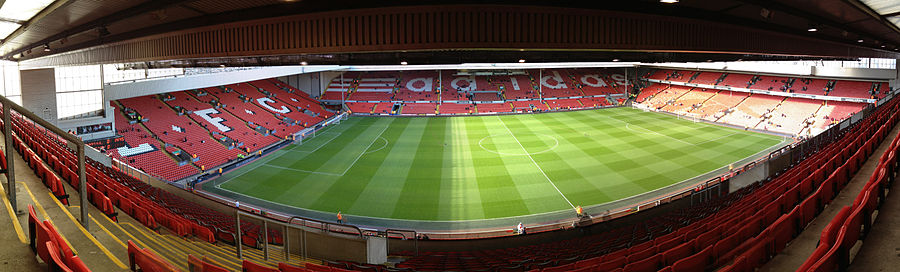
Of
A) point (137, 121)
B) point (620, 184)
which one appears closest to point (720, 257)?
point (620, 184)

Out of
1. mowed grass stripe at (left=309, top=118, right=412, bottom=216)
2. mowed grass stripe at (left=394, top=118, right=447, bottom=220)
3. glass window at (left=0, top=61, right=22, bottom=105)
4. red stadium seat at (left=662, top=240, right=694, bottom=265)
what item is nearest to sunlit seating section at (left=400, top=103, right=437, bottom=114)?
mowed grass stripe at (left=394, top=118, right=447, bottom=220)

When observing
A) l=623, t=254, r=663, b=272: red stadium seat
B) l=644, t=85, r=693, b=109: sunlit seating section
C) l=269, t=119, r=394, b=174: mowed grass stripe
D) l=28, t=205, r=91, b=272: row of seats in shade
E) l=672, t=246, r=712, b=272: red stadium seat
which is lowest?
l=269, t=119, r=394, b=174: mowed grass stripe

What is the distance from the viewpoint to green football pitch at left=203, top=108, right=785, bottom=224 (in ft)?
67.9

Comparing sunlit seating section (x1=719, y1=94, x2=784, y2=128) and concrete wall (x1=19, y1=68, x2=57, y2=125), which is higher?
concrete wall (x1=19, y1=68, x2=57, y2=125)

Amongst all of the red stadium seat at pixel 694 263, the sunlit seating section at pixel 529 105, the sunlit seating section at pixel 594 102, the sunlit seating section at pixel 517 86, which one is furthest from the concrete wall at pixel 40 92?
the sunlit seating section at pixel 594 102

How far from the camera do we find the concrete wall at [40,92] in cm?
2283

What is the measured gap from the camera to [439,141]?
115 feet

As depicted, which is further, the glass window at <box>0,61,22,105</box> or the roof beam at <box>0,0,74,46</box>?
the glass window at <box>0,61,22,105</box>

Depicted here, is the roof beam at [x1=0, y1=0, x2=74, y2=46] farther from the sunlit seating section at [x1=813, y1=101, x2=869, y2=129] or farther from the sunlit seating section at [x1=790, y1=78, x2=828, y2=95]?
the sunlit seating section at [x1=790, y1=78, x2=828, y2=95]

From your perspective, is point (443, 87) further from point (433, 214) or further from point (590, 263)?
point (590, 263)

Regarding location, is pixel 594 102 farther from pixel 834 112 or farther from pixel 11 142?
pixel 11 142

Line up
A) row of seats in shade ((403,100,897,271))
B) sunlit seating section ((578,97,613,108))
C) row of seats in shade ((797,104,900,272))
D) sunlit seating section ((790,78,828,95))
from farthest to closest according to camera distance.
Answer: sunlit seating section ((578,97,613,108)) < sunlit seating section ((790,78,828,95)) < row of seats in shade ((403,100,897,271)) < row of seats in shade ((797,104,900,272))

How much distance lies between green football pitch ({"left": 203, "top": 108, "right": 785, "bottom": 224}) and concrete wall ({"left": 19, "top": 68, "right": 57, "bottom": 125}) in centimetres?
937

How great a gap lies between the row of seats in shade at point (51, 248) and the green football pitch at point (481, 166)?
48.0 feet
